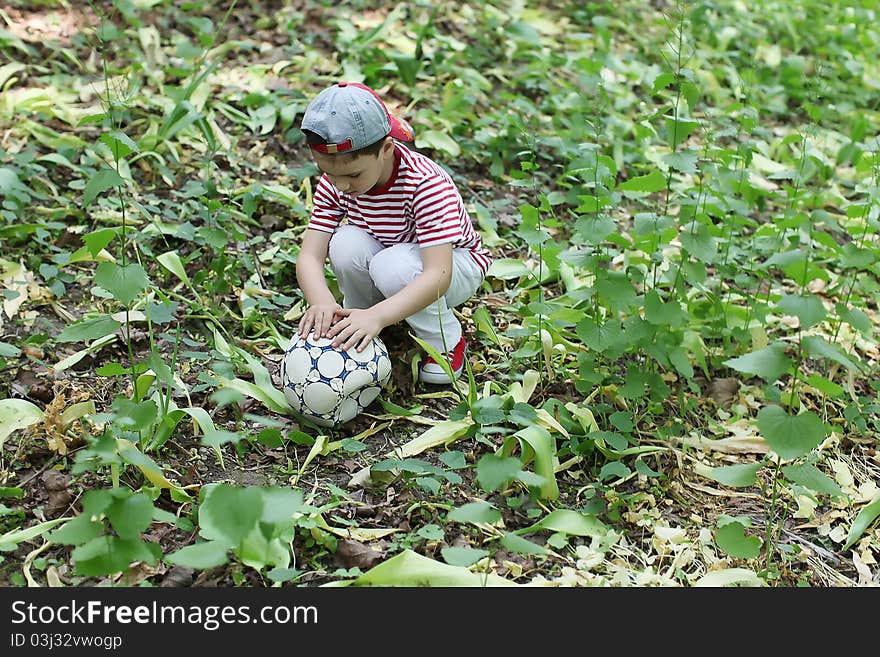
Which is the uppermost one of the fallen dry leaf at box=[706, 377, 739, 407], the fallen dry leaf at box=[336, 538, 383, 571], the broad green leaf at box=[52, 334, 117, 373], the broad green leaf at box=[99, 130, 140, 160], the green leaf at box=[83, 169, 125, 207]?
the broad green leaf at box=[99, 130, 140, 160]

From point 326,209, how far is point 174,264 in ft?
2.11

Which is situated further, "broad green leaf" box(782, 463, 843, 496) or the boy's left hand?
the boy's left hand

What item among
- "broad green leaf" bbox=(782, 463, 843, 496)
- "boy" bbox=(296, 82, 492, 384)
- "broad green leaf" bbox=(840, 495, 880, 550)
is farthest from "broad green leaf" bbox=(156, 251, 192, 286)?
"broad green leaf" bbox=(840, 495, 880, 550)

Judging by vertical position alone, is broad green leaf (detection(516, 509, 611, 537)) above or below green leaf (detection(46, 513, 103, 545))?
below

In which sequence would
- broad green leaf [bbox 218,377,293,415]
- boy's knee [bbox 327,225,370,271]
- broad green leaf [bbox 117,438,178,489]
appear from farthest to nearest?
boy's knee [bbox 327,225,370,271] → broad green leaf [bbox 218,377,293,415] → broad green leaf [bbox 117,438,178,489]

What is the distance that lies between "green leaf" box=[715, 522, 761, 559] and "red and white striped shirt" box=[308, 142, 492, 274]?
3.73 ft

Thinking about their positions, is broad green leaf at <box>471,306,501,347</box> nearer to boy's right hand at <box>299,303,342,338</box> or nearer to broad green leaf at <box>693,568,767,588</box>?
boy's right hand at <box>299,303,342,338</box>

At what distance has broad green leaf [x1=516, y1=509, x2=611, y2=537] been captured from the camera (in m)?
2.44

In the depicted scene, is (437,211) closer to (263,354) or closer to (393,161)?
(393,161)

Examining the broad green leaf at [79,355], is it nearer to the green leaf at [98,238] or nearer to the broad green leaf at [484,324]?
the green leaf at [98,238]

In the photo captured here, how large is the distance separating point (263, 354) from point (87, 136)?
1603 mm

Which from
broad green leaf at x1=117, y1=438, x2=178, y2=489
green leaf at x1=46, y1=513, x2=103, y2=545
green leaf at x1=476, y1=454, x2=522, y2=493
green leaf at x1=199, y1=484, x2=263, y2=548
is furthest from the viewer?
broad green leaf at x1=117, y1=438, x2=178, y2=489

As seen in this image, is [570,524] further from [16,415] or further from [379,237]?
[16,415]

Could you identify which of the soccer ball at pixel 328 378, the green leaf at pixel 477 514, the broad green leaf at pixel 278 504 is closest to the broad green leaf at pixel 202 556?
the broad green leaf at pixel 278 504
